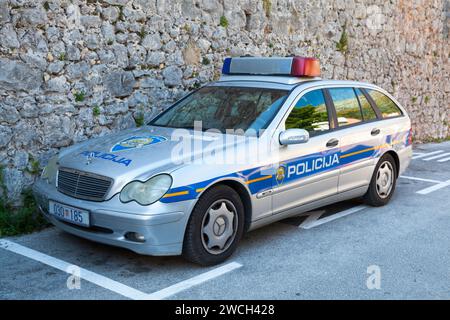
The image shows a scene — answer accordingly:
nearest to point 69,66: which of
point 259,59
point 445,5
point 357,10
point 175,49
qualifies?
point 175,49

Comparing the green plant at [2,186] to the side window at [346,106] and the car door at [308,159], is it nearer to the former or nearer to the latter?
the car door at [308,159]

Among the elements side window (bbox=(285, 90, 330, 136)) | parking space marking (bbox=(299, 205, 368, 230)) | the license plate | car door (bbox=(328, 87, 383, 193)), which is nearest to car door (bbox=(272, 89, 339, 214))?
side window (bbox=(285, 90, 330, 136))

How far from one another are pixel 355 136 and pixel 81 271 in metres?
3.28

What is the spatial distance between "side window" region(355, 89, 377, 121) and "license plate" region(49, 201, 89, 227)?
3.50 metres

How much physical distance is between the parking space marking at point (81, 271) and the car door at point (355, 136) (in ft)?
9.02

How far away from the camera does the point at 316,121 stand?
5828 mm

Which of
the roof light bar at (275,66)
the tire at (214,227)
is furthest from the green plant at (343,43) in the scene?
the tire at (214,227)

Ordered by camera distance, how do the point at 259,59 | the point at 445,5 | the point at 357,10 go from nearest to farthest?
the point at 259,59 → the point at 357,10 → the point at 445,5

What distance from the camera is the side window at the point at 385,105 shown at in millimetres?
6863

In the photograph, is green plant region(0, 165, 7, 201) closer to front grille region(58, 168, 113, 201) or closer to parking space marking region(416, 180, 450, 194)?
front grille region(58, 168, 113, 201)

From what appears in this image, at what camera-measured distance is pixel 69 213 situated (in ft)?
15.4

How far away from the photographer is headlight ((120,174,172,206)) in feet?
14.4
